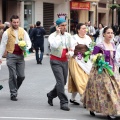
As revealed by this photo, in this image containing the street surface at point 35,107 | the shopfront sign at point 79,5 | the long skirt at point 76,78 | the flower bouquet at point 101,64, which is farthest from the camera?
the shopfront sign at point 79,5

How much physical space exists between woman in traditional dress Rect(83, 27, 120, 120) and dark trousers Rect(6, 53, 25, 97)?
2185mm

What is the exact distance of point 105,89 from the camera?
7.91m

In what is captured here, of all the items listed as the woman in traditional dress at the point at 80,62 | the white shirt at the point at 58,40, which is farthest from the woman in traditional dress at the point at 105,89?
the woman in traditional dress at the point at 80,62

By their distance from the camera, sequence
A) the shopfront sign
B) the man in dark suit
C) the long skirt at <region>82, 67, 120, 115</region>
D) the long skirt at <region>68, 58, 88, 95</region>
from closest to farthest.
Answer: the long skirt at <region>82, 67, 120, 115</region> < the long skirt at <region>68, 58, 88, 95</region> < the man in dark suit < the shopfront sign

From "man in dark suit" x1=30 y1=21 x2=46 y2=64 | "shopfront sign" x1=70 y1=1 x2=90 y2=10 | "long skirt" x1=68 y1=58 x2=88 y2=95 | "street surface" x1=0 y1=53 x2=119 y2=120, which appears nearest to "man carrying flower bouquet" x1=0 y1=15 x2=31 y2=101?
"street surface" x1=0 y1=53 x2=119 y2=120

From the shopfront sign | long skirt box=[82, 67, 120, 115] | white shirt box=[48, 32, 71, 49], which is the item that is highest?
the shopfront sign

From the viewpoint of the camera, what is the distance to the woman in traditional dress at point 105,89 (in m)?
7.83

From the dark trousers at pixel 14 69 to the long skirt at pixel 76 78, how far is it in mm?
1212

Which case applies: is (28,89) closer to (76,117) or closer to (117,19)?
(76,117)

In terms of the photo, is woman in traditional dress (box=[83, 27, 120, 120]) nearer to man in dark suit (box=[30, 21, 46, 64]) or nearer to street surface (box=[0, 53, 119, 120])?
street surface (box=[0, 53, 119, 120])

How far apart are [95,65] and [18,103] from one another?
90.0 inches

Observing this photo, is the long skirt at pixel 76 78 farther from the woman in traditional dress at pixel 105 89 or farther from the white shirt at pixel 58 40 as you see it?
the woman in traditional dress at pixel 105 89

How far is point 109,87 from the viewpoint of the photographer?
788 centimetres

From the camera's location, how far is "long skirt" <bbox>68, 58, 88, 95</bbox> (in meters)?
9.19
